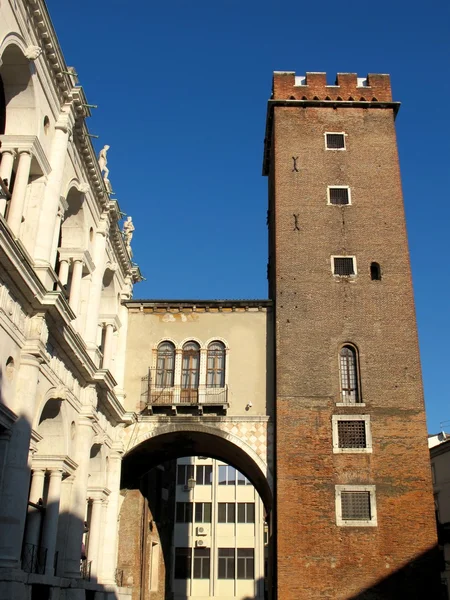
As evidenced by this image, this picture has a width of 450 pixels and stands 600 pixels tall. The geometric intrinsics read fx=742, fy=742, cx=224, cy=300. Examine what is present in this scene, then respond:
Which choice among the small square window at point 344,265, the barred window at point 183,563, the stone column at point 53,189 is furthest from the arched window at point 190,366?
the barred window at point 183,563

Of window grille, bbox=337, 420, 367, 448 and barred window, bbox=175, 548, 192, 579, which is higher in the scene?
window grille, bbox=337, 420, 367, 448

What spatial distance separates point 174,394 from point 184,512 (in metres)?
37.4

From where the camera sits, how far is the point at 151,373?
30094 mm

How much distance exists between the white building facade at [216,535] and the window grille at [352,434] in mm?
35430

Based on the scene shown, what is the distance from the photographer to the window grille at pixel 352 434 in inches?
1081

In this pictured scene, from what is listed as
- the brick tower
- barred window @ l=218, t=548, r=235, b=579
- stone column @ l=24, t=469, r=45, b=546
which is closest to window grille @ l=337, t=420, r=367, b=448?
the brick tower

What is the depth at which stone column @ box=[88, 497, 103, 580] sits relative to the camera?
1057 inches

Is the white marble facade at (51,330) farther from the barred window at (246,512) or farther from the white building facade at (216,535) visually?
the barred window at (246,512)

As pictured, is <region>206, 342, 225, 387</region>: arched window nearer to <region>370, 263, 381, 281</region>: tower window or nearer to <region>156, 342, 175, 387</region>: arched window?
<region>156, 342, 175, 387</region>: arched window

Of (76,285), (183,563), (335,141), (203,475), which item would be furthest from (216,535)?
(76,285)

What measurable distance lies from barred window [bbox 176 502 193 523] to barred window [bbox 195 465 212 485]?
83.4 inches

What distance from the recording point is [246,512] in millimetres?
63188

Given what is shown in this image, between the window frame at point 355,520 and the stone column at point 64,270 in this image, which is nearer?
the stone column at point 64,270

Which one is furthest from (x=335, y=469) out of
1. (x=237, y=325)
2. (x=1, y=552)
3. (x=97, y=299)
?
(x=1, y=552)
